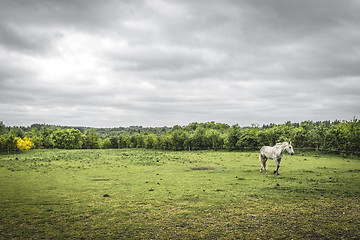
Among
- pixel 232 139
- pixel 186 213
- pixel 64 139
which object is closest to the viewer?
pixel 186 213

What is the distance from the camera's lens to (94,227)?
31.8ft

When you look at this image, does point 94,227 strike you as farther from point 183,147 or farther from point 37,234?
point 183,147

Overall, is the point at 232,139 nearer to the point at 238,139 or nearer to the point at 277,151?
the point at 238,139

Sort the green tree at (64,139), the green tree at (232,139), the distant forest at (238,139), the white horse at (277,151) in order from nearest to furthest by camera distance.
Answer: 1. the white horse at (277,151)
2. the distant forest at (238,139)
3. the green tree at (232,139)
4. the green tree at (64,139)

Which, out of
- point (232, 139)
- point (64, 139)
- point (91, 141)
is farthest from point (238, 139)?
point (91, 141)

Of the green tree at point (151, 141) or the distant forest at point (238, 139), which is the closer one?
the distant forest at point (238, 139)

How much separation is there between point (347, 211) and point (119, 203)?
41.6 feet

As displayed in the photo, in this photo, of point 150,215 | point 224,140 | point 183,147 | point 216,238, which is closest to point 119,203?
point 150,215

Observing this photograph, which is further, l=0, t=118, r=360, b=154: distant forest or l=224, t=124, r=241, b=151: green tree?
l=224, t=124, r=241, b=151: green tree

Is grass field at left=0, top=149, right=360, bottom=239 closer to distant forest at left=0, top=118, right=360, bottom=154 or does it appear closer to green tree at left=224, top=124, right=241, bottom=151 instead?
distant forest at left=0, top=118, right=360, bottom=154

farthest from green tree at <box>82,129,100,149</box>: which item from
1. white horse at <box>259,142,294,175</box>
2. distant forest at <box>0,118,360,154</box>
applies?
white horse at <box>259,142,294,175</box>

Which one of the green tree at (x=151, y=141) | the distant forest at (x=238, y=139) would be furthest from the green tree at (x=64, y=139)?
the green tree at (x=151, y=141)

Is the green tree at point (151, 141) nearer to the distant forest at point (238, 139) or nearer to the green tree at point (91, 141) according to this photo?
the distant forest at point (238, 139)

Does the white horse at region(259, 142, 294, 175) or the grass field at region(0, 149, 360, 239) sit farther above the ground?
the white horse at region(259, 142, 294, 175)
